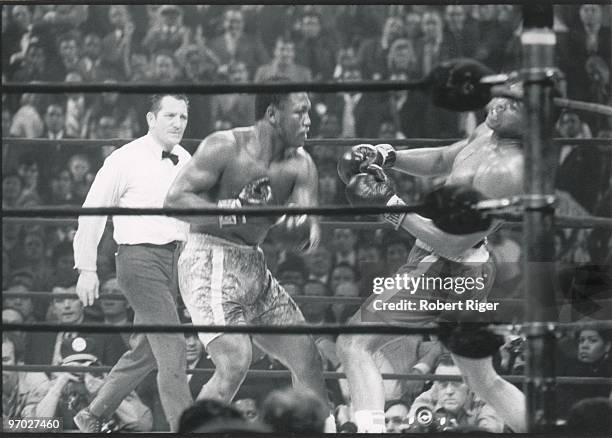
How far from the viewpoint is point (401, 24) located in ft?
7.34

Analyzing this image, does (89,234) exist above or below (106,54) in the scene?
below

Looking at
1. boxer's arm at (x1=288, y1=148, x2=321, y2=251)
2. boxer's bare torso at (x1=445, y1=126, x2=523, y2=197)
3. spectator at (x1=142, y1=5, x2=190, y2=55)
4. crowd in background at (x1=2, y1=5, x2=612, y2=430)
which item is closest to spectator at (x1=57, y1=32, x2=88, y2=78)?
crowd in background at (x1=2, y1=5, x2=612, y2=430)

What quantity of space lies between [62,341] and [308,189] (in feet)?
2.08

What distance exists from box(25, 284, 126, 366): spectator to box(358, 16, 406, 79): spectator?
80cm

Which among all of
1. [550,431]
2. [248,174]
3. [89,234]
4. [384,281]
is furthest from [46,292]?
[550,431]

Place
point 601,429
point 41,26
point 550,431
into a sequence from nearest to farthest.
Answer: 1. point 550,431
2. point 601,429
3. point 41,26

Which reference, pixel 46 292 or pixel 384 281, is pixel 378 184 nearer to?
pixel 384 281

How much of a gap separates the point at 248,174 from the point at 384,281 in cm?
38

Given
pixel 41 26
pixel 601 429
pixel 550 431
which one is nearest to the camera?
pixel 550 431

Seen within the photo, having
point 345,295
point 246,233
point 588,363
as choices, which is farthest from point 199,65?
point 588,363

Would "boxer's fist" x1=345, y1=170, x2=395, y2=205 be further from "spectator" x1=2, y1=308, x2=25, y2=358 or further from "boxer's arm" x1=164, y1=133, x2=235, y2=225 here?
"spectator" x1=2, y1=308, x2=25, y2=358

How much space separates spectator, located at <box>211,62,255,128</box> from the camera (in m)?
2.28

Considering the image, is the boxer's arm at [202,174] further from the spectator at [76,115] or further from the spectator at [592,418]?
the spectator at [592,418]

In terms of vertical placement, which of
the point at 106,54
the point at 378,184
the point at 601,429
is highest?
the point at 106,54
